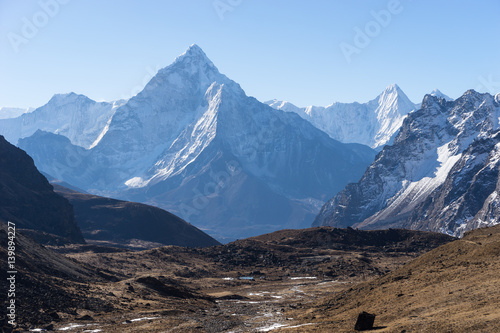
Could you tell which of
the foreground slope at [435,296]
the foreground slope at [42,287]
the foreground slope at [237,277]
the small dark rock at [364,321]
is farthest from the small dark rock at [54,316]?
the small dark rock at [364,321]

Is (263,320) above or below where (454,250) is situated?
below

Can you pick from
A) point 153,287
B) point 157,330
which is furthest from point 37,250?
point 157,330

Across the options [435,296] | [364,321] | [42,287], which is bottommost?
[364,321]

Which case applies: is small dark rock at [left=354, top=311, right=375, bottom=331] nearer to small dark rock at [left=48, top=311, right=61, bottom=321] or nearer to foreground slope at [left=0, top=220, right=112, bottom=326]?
foreground slope at [left=0, top=220, right=112, bottom=326]

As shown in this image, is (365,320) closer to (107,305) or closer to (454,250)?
(454,250)

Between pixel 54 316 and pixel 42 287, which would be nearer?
pixel 54 316

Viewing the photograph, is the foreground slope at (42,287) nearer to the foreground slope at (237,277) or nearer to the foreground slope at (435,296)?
the foreground slope at (237,277)

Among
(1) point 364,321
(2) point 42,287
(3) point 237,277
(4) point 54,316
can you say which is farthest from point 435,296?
(3) point 237,277

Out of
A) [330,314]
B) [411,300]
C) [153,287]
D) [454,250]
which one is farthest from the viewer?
[153,287]

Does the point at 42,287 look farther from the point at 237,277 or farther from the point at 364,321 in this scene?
the point at 237,277
